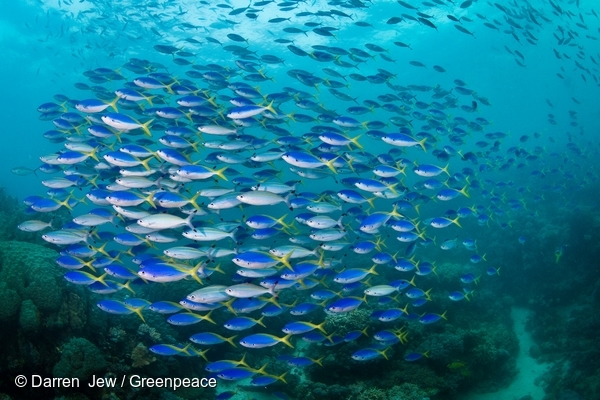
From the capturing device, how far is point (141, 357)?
20.8ft

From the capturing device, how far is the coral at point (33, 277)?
19.1 feet

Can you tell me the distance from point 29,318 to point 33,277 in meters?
0.90

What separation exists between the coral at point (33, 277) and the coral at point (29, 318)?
0.19 meters

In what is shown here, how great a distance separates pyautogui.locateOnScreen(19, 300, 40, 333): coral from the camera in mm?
5434

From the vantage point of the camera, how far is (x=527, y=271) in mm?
13281

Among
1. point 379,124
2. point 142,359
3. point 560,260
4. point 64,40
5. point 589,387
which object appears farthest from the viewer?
point 64,40

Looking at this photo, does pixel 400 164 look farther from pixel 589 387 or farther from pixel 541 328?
pixel 541 328

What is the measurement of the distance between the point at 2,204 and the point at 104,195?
833 centimetres

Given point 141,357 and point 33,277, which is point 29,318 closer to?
point 33,277

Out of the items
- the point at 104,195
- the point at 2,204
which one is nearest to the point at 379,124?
the point at 104,195

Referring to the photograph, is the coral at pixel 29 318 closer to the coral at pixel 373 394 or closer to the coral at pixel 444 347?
the coral at pixel 373 394

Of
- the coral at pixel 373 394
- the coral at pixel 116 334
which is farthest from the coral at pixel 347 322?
the coral at pixel 116 334

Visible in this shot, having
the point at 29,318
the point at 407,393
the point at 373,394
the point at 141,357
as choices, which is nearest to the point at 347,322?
the point at 373,394

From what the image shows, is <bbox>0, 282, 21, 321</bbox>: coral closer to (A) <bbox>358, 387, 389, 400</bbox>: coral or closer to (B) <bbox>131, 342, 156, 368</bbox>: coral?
(B) <bbox>131, 342, 156, 368</bbox>: coral
